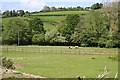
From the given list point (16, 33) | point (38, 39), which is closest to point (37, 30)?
point (16, 33)

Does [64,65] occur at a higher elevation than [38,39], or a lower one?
higher

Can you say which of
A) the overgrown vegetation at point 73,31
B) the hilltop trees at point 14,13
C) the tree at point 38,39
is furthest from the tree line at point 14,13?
the tree at point 38,39

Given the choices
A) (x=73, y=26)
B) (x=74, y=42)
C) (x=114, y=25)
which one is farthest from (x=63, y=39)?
(x=114, y=25)

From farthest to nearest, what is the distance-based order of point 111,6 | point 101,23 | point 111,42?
1. point 101,23
2. point 111,6
3. point 111,42

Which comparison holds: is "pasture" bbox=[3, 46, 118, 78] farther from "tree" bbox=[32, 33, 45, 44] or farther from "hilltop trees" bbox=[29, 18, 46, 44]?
"hilltop trees" bbox=[29, 18, 46, 44]

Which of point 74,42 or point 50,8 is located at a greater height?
point 50,8

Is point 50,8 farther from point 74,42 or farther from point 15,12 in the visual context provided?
point 74,42

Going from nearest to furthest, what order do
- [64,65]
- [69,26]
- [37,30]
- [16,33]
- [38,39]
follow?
[64,65]
[38,39]
[16,33]
[69,26]
[37,30]

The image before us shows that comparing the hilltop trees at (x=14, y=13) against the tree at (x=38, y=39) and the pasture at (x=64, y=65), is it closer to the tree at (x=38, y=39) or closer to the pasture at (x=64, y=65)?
the tree at (x=38, y=39)

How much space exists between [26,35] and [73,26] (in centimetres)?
1247

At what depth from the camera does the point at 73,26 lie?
77688 mm

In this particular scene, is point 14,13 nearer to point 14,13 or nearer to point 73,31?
point 14,13

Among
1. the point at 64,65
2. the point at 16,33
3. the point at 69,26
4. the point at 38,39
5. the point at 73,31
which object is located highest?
the point at 69,26

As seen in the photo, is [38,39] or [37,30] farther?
[37,30]
